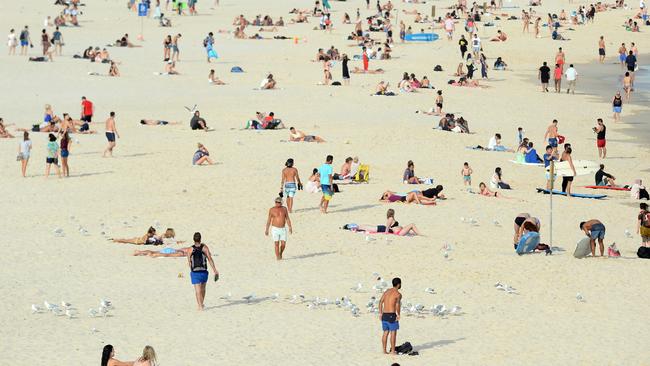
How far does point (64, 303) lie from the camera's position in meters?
18.2

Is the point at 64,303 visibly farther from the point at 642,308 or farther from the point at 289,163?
the point at 642,308

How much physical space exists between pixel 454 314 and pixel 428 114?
21.3m

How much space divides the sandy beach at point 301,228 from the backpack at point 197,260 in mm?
698

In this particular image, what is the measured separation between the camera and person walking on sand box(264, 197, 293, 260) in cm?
2139

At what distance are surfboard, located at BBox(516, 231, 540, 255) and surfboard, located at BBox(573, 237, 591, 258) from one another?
0.74 meters

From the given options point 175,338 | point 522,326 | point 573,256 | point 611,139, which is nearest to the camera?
point 175,338

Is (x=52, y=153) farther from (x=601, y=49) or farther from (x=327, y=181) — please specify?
(x=601, y=49)

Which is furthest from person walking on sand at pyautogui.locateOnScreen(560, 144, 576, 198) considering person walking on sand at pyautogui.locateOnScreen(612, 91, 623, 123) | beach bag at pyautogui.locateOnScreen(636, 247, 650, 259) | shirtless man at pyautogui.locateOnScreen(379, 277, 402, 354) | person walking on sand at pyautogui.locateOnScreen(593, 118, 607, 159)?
shirtless man at pyautogui.locateOnScreen(379, 277, 402, 354)

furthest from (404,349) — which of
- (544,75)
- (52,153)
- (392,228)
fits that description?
(544,75)

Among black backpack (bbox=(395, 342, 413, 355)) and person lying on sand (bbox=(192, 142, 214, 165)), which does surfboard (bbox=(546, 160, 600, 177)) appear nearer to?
person lying on sand (bbox=(192, 142, 214, 165))

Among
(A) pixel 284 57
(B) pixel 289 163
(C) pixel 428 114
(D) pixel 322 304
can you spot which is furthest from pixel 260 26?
(D) pixel 322 304

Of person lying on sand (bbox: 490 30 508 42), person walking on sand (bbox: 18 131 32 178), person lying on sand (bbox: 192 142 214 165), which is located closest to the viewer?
person walking on sand (bbox: 18 131 32 178)

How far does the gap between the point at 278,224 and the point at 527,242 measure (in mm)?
4598

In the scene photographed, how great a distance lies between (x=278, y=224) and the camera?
2150 centimetres
